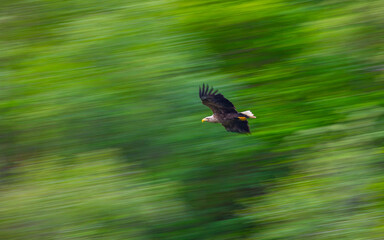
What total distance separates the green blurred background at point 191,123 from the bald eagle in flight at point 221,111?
0.40 m

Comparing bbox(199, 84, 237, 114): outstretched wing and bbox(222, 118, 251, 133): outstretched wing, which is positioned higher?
bbox(199, 84, 237, 114): outstretched wing

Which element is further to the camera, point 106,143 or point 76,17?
point 76,17

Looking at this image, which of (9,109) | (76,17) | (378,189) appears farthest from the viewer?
(76,17)

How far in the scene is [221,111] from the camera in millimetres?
5637

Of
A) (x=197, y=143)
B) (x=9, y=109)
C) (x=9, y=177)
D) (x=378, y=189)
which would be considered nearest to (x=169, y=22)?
(x=197, y=143)

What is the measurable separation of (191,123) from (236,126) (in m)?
0.46

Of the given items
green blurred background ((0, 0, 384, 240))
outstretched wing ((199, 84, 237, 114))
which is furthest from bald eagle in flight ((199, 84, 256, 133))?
green blurred background ((0, 0, 384, 240))

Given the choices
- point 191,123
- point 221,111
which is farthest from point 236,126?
point 191,123

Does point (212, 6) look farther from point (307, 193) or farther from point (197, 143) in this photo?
point (307, 193)

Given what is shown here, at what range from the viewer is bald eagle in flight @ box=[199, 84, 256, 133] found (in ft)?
18.2

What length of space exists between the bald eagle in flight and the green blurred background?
397mm

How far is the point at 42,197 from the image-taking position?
573cm

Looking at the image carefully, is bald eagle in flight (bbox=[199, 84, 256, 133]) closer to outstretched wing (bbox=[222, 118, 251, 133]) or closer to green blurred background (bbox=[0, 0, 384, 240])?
outstretched wing (bbox=[222, 118, 251, 133])

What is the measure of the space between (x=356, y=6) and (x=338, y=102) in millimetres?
1182
